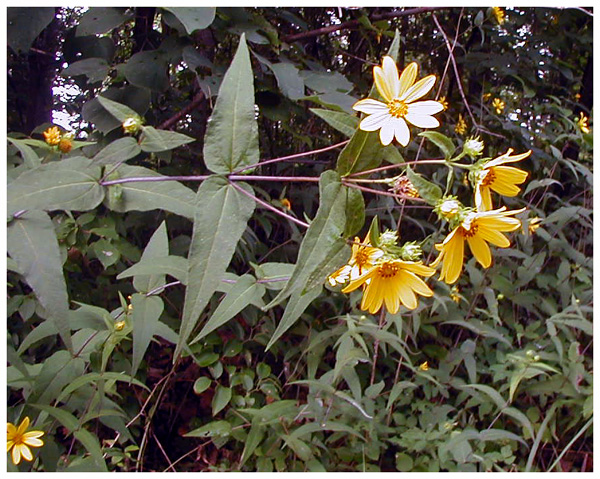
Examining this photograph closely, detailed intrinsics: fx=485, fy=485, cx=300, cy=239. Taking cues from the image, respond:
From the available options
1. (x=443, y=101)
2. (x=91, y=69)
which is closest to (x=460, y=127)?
(x=443, y=101)

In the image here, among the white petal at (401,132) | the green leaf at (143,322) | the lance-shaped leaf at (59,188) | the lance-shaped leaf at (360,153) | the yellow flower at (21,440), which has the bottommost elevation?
the yellow flower at (21,440)

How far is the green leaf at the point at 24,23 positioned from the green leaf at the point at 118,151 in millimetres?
448

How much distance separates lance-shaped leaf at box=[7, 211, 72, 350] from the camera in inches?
19.2

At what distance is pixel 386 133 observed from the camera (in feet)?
1.65

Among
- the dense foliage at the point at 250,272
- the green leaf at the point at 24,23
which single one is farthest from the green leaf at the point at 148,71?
the green leaf at the point at 24,23

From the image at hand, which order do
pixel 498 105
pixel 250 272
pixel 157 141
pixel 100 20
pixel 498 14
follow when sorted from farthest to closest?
1. pixel 498 105
2. pixel 498 14
3. pixel 250 272
4. pixel 100 20
5. pixel 157 141

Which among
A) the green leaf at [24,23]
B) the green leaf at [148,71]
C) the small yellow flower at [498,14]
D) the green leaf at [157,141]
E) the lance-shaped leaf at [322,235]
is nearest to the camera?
the lance-shaped leaf at [322,235]

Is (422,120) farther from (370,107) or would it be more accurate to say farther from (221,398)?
(221,398)

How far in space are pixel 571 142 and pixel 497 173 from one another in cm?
137

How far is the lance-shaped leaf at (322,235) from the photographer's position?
0.45 m

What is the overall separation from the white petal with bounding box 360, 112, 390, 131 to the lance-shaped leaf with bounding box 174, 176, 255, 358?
0.14 metres

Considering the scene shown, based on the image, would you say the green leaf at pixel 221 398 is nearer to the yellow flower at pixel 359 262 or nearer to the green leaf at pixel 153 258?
the green leaf at pixel 153 258

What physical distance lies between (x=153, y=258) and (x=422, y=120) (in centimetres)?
46

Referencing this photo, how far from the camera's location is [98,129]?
104cm
